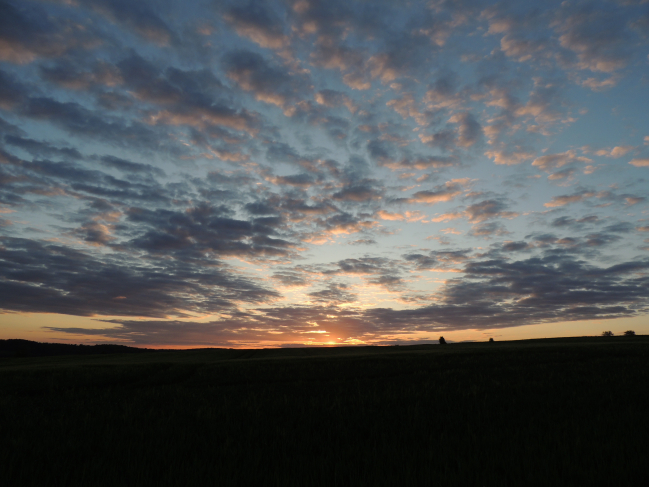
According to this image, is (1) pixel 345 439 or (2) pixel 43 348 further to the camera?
(2) pixel 43 348

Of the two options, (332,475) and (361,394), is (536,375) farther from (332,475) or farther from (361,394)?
(332,475)

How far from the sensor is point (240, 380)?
59.3 ft

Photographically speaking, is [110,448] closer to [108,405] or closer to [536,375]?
[108,405]

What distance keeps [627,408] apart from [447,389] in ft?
15.4

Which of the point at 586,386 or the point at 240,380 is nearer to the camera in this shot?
the point at 586,386

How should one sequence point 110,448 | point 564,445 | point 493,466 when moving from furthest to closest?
point 110,448 → point 564,445 → point 493,466

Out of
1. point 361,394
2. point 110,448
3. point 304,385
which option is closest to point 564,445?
point 361,394

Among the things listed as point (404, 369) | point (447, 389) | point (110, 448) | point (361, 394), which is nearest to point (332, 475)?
point (110, 448)

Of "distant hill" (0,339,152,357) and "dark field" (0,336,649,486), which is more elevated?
"distant hill" (0,339,152,357)

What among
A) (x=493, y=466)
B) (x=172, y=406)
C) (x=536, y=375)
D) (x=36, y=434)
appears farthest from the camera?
(x=536, y=375)

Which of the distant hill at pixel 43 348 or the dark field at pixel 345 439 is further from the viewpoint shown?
the distant hill at pixel 43 348

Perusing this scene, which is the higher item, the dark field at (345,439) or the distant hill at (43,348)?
the distant hill at (43,348)

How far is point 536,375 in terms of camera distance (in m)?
14.2

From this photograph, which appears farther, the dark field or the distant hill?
the distant hill
